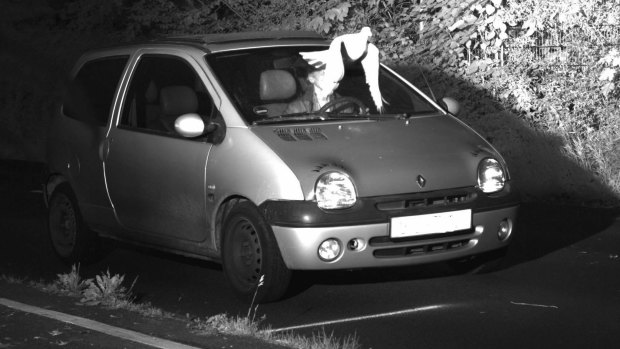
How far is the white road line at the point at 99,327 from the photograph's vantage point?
6.72 m

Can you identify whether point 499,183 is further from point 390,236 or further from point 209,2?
point 209,2

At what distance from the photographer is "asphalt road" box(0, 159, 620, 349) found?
737 cm

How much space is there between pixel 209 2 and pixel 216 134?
10.8 meters

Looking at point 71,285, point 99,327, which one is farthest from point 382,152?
point 99,327

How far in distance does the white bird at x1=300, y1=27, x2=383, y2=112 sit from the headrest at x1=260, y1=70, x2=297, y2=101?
310mm

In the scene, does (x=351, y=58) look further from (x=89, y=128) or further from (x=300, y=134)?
(x=89, y=128)

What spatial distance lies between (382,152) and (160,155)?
5.32 feet

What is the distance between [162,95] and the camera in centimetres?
920

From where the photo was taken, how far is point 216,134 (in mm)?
8680

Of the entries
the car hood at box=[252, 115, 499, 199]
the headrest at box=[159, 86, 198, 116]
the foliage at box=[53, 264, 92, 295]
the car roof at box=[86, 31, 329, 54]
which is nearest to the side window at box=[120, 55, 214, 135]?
the headrest at box=[159, 86, 198, 116]

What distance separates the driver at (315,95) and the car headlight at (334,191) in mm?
987

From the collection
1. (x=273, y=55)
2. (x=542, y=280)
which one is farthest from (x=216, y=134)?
(x=542, y=280)

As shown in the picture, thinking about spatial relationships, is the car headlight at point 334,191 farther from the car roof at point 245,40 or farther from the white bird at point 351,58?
the car roof at point 245,40

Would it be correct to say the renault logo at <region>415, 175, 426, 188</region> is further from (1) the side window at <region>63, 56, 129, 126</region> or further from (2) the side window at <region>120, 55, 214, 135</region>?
(1) the side window at <region>63, 56, 129, 126</region>
